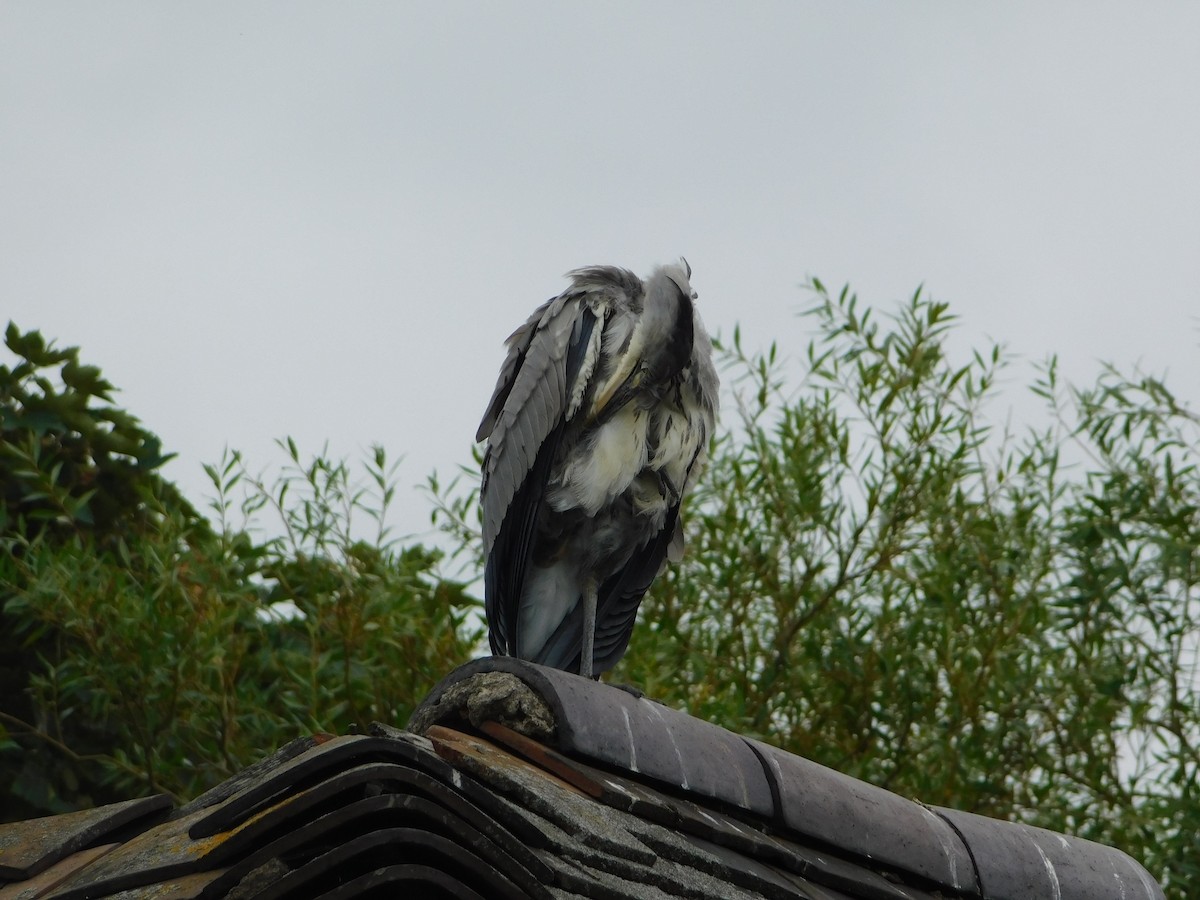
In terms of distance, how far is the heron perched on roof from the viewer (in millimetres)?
3787

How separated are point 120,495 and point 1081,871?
4953mm

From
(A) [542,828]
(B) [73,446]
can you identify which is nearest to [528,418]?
(A) [542,828]

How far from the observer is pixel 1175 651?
6.38 metres

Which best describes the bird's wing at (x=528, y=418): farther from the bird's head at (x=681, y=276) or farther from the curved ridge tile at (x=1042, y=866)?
the curved ridge tile at (x=1042, y=866)

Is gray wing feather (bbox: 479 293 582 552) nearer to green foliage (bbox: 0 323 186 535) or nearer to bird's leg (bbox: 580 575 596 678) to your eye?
bird's leg (bbox: 580 575 596 678)

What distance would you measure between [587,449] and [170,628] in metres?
2.59

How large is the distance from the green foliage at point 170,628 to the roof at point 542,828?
297 cm

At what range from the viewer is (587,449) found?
383 cm

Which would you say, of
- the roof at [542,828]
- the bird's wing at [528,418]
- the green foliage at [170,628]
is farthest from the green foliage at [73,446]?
the roof at [542,828]

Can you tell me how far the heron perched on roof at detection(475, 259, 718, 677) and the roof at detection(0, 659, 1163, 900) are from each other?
1.09 metres

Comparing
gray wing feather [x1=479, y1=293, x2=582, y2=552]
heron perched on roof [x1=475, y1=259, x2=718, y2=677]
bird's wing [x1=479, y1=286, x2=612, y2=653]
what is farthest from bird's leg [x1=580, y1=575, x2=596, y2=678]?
gray wing feather [x1=479, y1=293, x2=582, y2=552]

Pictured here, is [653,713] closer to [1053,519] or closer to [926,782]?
[926,782]

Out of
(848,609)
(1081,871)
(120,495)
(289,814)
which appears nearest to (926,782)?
(848,609)

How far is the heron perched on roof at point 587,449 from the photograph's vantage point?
3.79 meters
